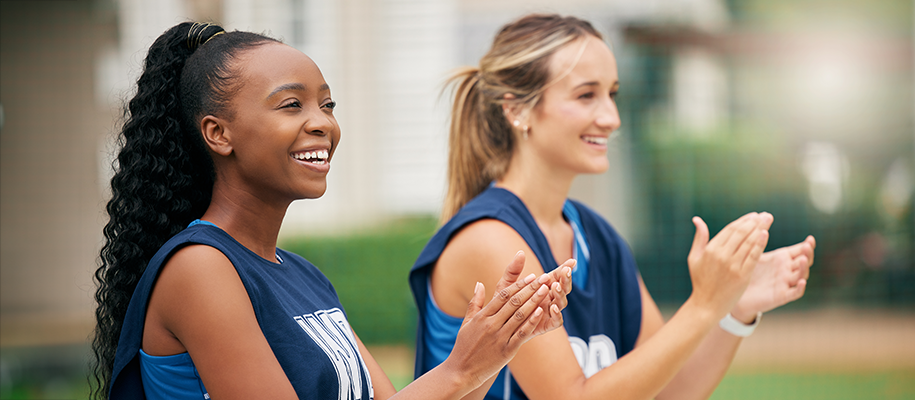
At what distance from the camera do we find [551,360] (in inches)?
71.1

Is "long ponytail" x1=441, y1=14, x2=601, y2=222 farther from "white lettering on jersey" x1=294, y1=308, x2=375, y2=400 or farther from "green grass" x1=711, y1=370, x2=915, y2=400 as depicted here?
"green grass" x1=711, y1=370, x2=915, y2=400

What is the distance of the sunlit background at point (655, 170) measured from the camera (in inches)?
239

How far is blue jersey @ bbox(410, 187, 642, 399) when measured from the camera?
2045 millimetres

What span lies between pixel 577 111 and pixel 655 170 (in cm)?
490

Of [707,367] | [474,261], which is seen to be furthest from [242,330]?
[707,367]

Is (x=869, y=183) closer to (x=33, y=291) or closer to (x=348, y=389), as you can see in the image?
(x=348, y=389)

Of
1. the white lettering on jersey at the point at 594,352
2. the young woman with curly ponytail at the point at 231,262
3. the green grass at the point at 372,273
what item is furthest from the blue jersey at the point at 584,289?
the green grass at the point at 372,273

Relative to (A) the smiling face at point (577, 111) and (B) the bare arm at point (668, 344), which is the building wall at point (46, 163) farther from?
(B) the bare arm at point (668, 344)

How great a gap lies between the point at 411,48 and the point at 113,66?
3.02 meters

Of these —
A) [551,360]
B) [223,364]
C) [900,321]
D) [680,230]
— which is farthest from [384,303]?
[223,364]

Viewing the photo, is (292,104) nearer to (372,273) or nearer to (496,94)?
(496,94)

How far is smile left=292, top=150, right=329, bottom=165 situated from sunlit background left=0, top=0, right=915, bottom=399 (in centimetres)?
428

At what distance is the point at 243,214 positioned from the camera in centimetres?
148

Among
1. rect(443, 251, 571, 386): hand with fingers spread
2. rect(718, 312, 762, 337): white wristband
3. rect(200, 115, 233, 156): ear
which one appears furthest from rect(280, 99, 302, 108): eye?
rect(718, 312, 762, 337): white wristband
